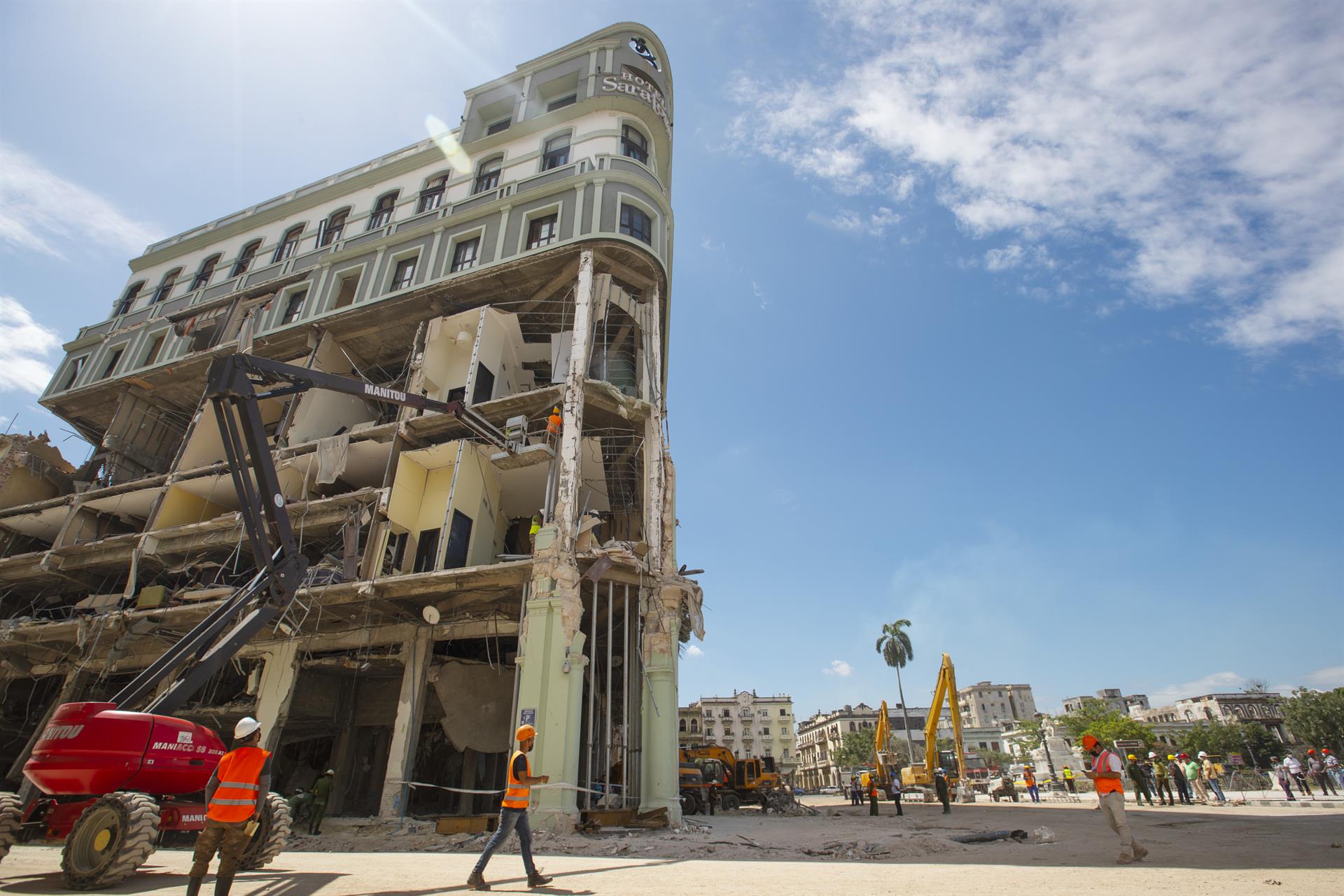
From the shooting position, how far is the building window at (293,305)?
88.5 ft

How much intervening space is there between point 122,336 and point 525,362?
21.2 metres

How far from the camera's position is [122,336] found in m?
30.7

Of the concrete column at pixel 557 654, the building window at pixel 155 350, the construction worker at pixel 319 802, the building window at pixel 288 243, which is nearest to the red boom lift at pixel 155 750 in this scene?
the construction worker at pixel 319 802

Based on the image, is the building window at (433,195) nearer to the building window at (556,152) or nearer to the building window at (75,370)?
the building window at (556,152)

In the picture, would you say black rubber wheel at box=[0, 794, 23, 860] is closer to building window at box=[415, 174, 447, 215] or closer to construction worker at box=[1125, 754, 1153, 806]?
construction worker at box=[1125, 754, 1153, 806]

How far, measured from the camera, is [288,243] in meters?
31.0

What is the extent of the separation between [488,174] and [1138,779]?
32.5 metres

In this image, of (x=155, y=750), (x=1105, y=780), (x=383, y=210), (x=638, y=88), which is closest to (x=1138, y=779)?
(x=1105, y=780)

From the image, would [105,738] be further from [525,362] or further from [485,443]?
[525,362]

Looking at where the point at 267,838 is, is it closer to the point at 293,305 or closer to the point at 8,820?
the point at 8,820

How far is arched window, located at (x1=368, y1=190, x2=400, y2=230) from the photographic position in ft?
95.0

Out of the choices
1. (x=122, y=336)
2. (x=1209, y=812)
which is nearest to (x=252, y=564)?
(x=122, y=336)

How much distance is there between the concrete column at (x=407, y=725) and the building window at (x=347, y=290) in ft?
50.4

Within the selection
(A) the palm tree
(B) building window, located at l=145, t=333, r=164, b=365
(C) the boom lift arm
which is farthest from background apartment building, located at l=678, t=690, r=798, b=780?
(C) the boom lift arm
